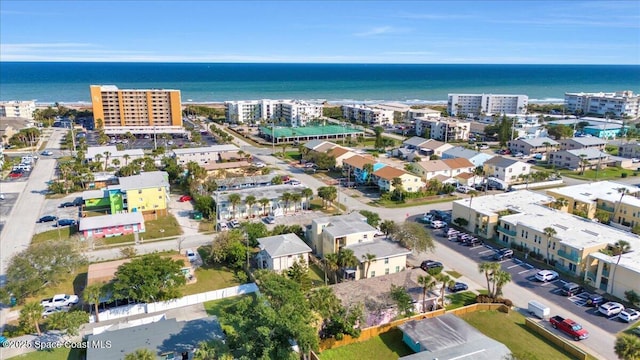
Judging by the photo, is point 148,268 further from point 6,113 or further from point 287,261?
point 6,113

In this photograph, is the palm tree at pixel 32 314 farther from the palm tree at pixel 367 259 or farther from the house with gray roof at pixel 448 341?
the palm tree at pixel 367 259

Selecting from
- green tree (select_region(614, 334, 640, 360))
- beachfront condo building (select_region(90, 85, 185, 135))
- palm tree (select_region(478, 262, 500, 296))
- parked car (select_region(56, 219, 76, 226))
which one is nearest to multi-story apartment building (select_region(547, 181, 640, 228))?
palm tree (select_region(478, 262, 500, 296))

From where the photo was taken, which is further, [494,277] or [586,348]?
[494,277]

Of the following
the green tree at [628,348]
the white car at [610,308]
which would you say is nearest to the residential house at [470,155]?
the white car at [610,308]

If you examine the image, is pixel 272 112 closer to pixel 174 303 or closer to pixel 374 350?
pixel 174 303

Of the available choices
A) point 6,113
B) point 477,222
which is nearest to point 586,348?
point 477,222

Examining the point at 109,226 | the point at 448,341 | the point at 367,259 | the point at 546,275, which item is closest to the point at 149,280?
the point at 367,259
